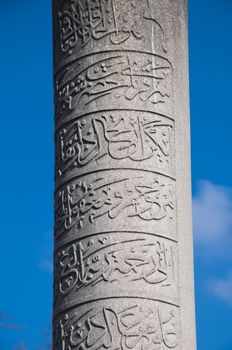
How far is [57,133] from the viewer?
1002cm

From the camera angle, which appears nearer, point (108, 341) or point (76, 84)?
point (108, 341)

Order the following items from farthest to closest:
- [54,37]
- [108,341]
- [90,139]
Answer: [54,37] < [90,139] < [108,341]

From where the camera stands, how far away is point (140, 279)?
923 centimetres

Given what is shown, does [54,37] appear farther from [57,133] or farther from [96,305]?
[96,305]

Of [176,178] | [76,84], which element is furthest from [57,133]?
[176,178]

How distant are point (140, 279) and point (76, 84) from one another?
1.73m

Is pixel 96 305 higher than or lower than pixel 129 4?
lower

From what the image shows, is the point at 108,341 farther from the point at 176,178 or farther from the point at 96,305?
the point at 176,178

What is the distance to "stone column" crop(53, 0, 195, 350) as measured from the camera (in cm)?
921

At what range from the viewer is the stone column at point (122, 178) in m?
9.21

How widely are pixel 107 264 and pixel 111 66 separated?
5.36 feet

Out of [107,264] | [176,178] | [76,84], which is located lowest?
[107,264]

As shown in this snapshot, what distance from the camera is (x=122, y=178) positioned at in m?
9.48

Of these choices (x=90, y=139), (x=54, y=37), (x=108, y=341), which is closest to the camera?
(x=108, y=341)
